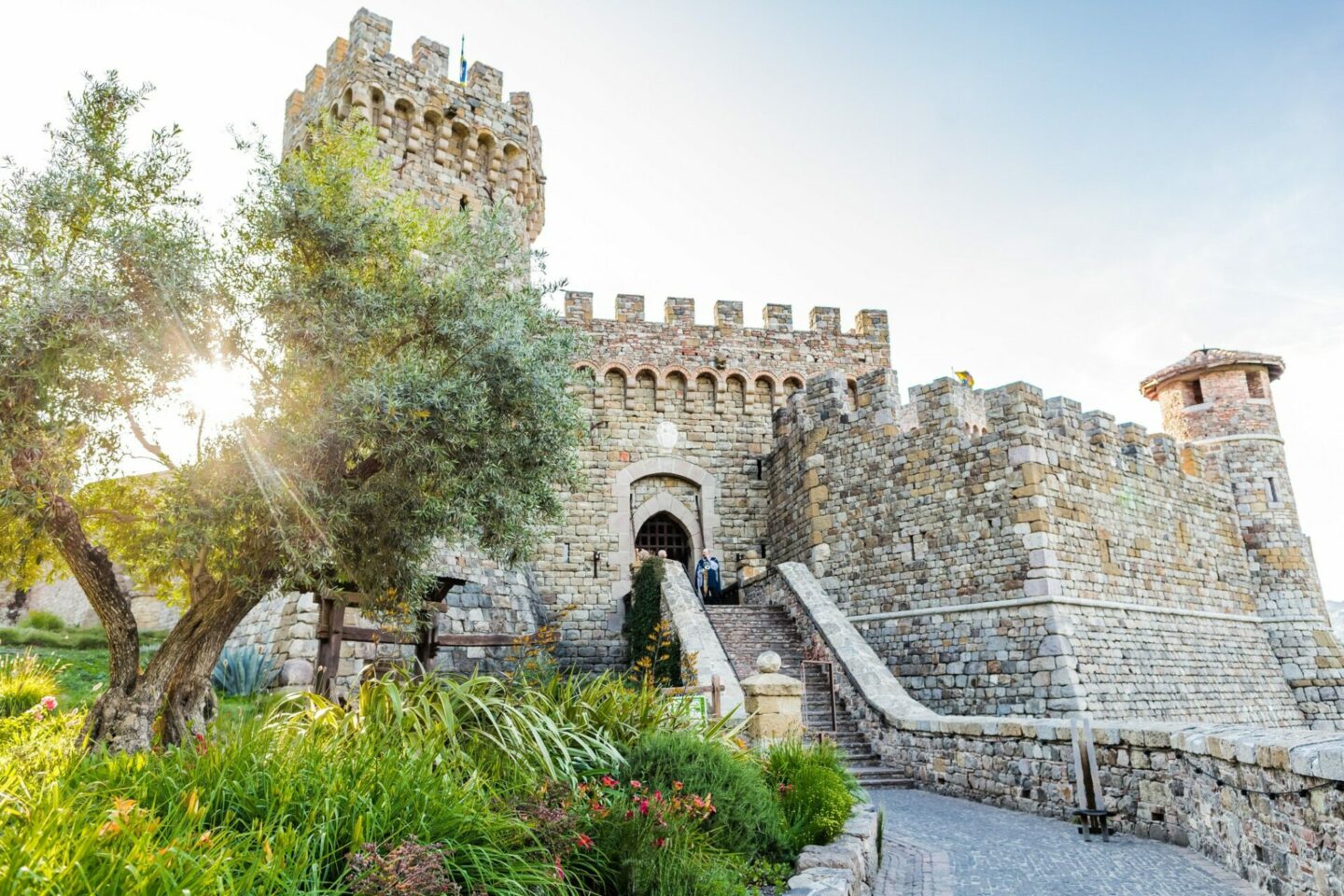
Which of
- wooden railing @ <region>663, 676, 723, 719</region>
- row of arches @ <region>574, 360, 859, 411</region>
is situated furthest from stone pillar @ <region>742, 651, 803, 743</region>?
row of arches @ <region>574, 360, 859, 411</region>

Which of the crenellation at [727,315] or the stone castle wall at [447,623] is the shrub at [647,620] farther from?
the crenellation at [727,315]

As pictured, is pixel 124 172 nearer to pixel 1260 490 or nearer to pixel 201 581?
pixel 201 581

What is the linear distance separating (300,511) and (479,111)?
39.2ft

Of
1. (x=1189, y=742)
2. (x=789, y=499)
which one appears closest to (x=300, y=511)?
(x=1189, y=742)

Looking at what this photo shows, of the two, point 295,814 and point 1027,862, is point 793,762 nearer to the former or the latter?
point 1027,862

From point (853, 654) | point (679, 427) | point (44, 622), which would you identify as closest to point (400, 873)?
point (853, 654)

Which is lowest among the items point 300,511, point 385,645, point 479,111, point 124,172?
point 385,645

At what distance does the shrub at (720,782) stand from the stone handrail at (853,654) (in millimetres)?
5104

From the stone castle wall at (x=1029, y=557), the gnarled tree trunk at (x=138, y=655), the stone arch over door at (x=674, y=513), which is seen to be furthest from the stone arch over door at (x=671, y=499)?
the gnarled tree trunk at (x=138, y=655)

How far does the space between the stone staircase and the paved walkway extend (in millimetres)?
2169

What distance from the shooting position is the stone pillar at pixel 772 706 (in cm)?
715

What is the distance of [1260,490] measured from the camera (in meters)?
15.9

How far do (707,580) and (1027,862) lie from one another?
1027cm

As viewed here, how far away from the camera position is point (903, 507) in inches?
524
